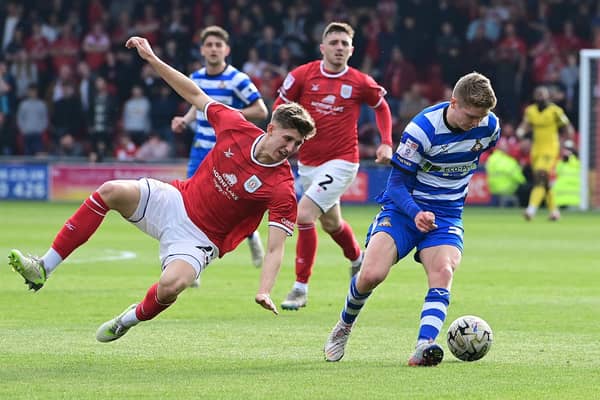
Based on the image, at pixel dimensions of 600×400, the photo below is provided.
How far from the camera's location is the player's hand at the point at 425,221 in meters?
7.54

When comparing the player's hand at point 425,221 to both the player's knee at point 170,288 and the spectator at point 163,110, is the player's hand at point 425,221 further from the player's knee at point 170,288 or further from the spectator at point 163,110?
the spectator at point 163,110

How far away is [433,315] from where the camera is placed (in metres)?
7.68

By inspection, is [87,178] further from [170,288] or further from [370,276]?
[370,276]

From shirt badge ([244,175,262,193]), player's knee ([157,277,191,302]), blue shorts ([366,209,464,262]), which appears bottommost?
player's knee ([157,277,191,302])

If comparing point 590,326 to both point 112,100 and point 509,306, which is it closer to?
point 509,306

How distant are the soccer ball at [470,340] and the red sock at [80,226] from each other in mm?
2294

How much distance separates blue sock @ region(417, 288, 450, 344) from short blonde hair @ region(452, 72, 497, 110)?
3.64 feet

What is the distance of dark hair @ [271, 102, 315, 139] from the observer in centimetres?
762

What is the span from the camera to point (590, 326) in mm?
9555

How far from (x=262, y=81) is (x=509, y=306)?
55.2ft

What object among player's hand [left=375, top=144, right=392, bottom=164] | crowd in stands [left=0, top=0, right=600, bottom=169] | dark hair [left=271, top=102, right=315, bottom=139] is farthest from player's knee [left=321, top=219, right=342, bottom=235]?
crowd in stands [left=0, top=0, right=600, bottom=169]

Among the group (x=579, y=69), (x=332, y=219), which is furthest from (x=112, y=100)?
(x=332, y=219)

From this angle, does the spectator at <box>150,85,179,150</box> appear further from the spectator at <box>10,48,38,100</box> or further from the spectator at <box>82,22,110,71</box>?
the spectator at <box>10,48,38,100</box>

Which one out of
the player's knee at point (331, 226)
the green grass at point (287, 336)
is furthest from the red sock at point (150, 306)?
the player's knee at point (331, 226)
